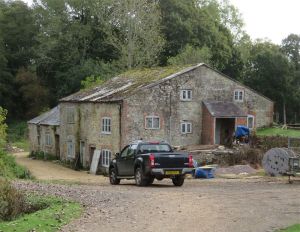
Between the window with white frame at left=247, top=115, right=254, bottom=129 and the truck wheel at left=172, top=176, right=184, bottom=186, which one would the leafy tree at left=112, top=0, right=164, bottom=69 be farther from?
the truck wheel at left=172, top=176, right=184, bottom=186

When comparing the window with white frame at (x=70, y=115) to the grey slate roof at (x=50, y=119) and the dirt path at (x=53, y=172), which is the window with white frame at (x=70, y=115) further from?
the dirt path at (x=53, y=172)

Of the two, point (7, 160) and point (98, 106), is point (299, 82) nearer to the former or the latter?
point (98, 106)

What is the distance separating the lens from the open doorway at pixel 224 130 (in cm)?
4653

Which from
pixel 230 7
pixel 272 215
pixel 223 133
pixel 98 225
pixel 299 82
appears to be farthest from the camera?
pixel 230 7

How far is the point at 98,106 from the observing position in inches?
1746

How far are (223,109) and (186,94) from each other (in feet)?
11.9

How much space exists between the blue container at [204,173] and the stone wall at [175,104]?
952cm

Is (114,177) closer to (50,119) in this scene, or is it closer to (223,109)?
(223,109)

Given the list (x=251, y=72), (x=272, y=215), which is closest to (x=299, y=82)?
(x=251, y=72)

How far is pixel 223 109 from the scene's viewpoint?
45.8 m

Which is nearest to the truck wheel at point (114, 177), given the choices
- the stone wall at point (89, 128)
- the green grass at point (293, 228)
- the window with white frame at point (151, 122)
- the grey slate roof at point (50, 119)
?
the stone wall at point (89, 128)

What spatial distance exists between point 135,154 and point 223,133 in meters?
21.9

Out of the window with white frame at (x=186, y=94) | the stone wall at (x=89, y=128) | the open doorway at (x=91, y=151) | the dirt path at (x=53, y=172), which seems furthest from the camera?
the open doorway at (x=91, y=151)

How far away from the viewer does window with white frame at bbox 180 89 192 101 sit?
4431 centimetres
